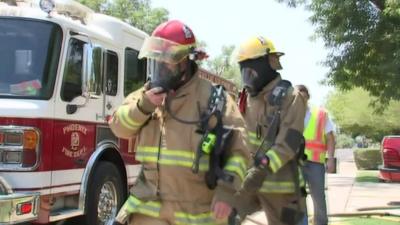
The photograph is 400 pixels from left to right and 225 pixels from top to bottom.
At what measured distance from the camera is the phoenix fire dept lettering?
642 cm

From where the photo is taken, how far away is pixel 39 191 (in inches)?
234

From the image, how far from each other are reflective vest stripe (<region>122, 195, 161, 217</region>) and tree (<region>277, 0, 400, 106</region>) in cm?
1141

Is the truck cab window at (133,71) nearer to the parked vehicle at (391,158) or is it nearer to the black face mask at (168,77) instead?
the black face mask at (168,77)

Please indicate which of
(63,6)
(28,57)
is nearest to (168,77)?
(28,57)

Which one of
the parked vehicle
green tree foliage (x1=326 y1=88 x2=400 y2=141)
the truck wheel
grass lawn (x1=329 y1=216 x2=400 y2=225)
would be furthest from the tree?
green tree foliage (x1=326 y1=88 x2=400 y2=141)

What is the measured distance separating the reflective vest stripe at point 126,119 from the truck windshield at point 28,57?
2.79 m

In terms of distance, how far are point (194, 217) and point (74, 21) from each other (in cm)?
396

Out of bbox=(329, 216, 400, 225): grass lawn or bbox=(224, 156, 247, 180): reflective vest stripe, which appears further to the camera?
bbox=(329, 216, 400, 225): grass lawn

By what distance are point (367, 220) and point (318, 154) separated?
252cm

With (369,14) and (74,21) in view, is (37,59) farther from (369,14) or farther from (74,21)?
(369,14)

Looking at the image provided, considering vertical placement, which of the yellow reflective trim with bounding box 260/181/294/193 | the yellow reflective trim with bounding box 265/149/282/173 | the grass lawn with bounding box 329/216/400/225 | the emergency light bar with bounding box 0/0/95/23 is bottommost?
the grass lawn with bounding box 329/216/400/225

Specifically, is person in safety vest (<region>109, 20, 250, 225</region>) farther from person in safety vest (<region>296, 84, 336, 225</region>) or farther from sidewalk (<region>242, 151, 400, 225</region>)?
sidewalk (<region>242, 151, 400, 225</region>)

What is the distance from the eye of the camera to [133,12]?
28250 mm

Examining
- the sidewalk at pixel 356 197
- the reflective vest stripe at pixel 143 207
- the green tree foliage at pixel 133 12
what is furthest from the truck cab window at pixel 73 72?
the green tree foliage at pixel 133 12
